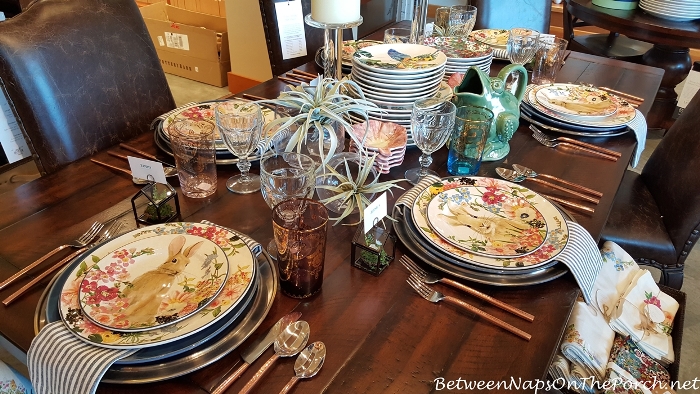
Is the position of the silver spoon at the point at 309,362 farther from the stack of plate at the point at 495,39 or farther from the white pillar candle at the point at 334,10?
the stack of plate at the point at 495,39

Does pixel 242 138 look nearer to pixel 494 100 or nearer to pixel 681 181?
pixel 494 100

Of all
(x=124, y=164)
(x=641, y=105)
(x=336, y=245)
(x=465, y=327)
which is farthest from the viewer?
(x=641, y=105)

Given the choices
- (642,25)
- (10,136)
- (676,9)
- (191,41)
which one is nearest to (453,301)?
(10,136)

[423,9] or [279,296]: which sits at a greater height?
[423,9]

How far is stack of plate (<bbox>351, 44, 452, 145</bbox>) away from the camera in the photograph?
45.1 inches

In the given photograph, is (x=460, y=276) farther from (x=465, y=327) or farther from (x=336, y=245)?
(x=336, y=245)

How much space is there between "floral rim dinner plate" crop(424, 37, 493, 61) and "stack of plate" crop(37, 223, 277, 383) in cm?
97

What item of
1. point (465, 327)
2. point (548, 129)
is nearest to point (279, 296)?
point (465, 327)

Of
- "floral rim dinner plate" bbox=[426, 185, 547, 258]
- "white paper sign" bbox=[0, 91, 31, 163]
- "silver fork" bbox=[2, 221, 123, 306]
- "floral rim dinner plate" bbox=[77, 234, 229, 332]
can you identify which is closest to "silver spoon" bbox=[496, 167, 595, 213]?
"floral rim dinner plate" bbox=[426, 185, 547, 258]

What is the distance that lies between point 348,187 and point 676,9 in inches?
99.8

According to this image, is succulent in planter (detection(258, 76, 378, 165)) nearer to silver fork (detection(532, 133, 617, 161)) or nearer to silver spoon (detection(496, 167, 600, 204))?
silver spoon (detection(496, 167, 600, 204))

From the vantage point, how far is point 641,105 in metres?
1.52

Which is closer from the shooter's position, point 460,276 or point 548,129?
point 460,276

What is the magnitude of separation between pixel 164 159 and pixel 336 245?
0.48 meters
